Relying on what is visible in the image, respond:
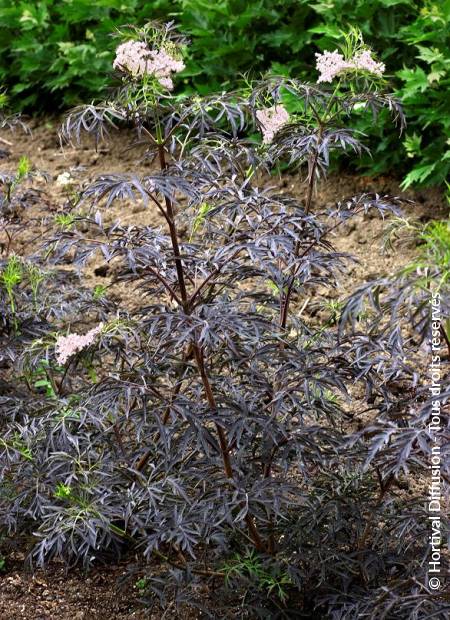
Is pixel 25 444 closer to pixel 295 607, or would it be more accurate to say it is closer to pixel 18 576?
pixel 18 576

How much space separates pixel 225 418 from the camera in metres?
2.37

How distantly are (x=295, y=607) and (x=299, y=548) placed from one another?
0.82 feet

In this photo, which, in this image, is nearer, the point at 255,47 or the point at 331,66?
the point at 331,66

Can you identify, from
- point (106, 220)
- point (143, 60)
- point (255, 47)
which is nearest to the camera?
point (143, 60)

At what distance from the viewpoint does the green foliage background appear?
4570mm

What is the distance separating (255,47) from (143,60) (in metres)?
3.16

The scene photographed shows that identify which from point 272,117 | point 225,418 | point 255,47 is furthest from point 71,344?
point 255,47

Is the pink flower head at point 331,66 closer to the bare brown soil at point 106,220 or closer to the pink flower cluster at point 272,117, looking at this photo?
the pink flower cluster at point 272,117

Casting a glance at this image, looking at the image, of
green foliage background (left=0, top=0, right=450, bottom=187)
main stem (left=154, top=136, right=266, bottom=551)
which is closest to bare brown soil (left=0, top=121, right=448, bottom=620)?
green foliage background (left=0, top=0, right=450, bottom=187)

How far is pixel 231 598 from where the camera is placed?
2.61 meters

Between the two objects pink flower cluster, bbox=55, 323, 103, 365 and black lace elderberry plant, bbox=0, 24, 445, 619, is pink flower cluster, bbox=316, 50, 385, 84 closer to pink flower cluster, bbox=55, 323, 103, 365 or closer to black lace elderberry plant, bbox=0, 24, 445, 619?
black lace elderberry plant, bbox=0, 24, 445, 619

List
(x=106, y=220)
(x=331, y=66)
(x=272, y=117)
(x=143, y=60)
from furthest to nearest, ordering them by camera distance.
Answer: (x=106, y=220), (x=272, y=117), (x=331, y=66), (x=143, y=60)

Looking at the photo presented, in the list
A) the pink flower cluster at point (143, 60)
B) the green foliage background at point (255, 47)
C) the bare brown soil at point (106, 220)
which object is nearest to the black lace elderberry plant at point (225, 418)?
the pink flower cluster at point (143, 60)

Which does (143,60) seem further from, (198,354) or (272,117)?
(198,354)
